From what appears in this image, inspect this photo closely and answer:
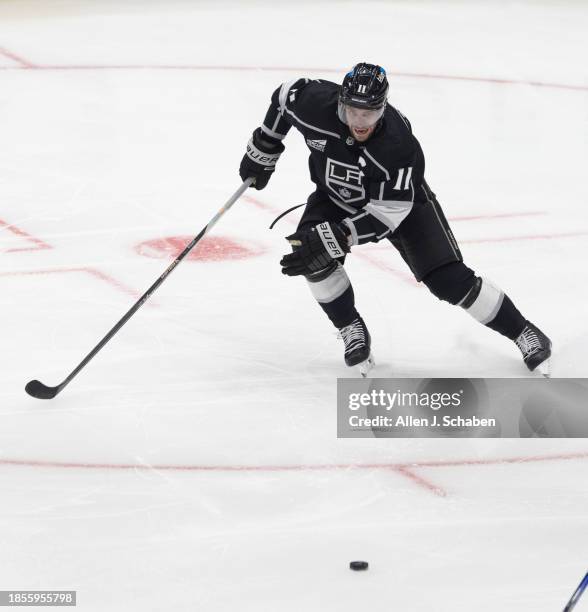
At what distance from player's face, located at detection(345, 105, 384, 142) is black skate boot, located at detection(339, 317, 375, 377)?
1.96ft

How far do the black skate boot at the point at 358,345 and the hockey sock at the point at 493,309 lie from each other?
0.97 feet

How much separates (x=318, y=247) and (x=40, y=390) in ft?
2.81

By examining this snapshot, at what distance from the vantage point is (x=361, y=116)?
11.7 feet

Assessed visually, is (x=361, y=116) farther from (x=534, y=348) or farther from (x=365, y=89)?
(x=534, y=348)

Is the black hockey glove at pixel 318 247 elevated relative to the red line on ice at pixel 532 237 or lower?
elevated

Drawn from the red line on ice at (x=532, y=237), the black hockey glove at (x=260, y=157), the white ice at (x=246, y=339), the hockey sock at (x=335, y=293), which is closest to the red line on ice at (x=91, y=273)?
the white ice at (x=246, y=339)

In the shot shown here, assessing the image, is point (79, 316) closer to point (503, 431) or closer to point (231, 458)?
point (231, 458)

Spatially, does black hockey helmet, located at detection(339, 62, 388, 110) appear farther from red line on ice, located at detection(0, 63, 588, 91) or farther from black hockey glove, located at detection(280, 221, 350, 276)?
red line on ice, located at detection(0, 63, 588, 91)

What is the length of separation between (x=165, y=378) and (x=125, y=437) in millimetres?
409

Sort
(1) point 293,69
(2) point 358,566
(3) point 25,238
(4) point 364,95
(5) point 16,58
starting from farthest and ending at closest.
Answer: (1) point 293,69
(5) point 16,58
(3) point 25,238
(4) point 364,95
(2) point 358,566

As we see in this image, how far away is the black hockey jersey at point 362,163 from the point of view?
3641 millimetres

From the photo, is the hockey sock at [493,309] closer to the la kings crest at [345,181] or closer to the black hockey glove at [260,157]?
the la kings crest at [345,181]

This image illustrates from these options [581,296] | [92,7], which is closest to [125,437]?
[581,296]

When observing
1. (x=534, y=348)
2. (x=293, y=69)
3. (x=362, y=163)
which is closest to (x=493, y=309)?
(x=534, y=348)
